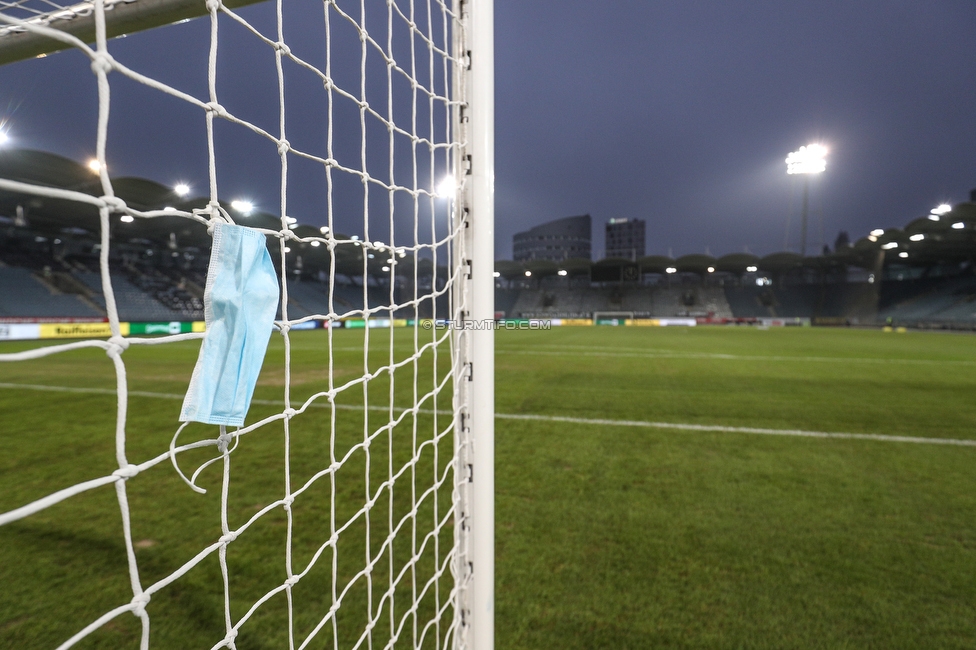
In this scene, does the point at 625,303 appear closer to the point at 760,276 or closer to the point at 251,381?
the point at 760,276

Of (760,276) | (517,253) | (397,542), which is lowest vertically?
(397,542)

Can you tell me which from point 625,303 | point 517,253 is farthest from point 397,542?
point 517,253

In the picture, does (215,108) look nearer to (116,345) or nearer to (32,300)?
(116,345)

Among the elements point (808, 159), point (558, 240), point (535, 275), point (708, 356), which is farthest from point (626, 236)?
point (708, 356)

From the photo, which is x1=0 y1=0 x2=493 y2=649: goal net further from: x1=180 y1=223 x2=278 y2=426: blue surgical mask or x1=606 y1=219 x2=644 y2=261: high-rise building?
x1=606 y1=219 x2=644 y2=261: high-rise building

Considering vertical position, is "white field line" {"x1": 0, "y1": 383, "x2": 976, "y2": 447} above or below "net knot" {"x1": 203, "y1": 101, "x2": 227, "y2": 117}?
below

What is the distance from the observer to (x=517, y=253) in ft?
255

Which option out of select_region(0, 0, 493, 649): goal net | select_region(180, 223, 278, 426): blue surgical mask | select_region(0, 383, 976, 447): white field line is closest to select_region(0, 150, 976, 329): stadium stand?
select_region(0, 383, 976, 447): white field line

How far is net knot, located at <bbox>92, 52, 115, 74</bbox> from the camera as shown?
0.66m

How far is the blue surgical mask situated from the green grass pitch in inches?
29.4

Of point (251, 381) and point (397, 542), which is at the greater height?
point (251, 381)

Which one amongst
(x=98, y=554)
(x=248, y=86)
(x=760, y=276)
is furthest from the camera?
(x=248, y=86)

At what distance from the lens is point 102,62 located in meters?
0.67

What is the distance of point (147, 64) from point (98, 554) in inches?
1754
